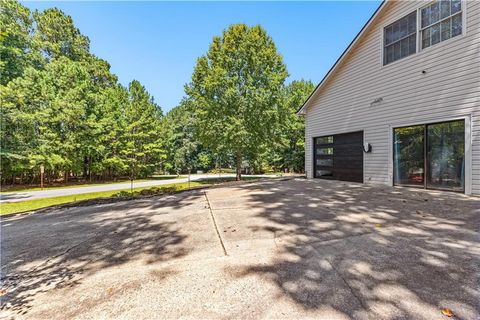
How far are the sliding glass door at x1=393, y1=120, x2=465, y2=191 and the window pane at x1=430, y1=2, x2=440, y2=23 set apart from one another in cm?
310

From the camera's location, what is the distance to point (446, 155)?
6.09 m

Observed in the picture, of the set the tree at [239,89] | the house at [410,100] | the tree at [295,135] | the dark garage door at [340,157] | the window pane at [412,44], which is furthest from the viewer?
the tree at [295,135]

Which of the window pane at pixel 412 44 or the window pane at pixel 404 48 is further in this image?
the window pane at pixel 404 48

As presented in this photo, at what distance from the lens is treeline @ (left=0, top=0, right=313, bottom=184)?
1546cm

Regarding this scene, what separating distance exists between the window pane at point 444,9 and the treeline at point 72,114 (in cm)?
985

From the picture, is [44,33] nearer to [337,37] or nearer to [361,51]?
[337,37]

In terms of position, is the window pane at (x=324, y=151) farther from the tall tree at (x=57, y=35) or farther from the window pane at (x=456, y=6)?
the tall tree at (x=57, y=35)

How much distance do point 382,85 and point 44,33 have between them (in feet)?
100

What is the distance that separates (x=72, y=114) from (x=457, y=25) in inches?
878

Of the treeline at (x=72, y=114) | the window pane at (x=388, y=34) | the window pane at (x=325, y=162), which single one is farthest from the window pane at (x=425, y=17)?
the treeline at (x=72, y=114)

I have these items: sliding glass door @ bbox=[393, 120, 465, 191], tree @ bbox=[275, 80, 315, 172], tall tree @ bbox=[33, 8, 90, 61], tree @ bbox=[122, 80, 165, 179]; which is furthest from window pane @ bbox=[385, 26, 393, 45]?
tall tree @ bbox=[33, 8, 90, 61]

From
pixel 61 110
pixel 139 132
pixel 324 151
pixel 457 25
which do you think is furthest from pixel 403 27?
pixel 139 132

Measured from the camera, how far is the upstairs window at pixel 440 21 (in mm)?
5949

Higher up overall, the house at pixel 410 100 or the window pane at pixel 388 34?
the window pane at pixel 388 34
